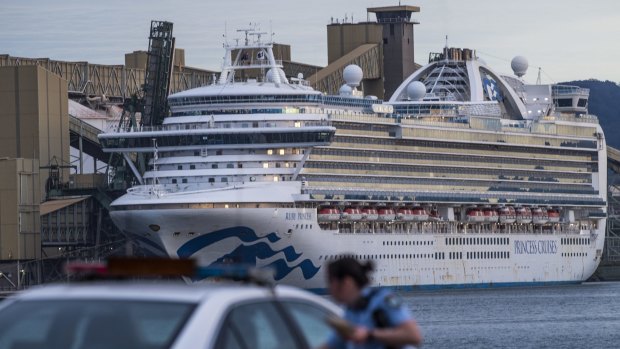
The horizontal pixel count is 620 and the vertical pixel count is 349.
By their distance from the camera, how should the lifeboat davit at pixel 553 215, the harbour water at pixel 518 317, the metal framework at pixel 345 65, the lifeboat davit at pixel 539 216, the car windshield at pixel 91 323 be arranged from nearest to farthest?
1. the car windshield at pixel 91 323
2. the harbour water at pixel 518 317
3. the lifeboat davit at pixel 539 216
4. the lifeboat davit at pixel 553 215
5. the metal framework at pixel 345 65

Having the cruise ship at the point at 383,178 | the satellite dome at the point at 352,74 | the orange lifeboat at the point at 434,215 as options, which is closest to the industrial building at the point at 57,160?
the cruise ship at the point at 383,178

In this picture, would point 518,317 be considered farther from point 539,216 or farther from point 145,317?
point 145,317

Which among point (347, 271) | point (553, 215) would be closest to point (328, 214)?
point (553, 215)

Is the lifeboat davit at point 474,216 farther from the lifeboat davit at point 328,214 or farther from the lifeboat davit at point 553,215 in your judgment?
the lifeboat davit at point 328,214

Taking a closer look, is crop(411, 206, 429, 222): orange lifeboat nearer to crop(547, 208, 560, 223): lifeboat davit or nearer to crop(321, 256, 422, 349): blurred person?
crop(547, 208, 560, 223): lifeboat davit

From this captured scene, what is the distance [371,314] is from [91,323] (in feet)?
5.06

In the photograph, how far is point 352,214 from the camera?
89938mm

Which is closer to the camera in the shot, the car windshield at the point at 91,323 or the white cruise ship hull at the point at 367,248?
the car windshield at the point at 91,323

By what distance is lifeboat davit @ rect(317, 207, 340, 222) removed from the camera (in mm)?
87438

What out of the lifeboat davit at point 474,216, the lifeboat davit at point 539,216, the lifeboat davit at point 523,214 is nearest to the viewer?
the lifeboat davit at point 474,216

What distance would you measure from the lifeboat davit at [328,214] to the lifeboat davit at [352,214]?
2.59 feet

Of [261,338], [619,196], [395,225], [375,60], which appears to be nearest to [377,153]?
[395,225]

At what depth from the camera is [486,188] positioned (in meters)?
104

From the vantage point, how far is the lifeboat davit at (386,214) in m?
92.9
